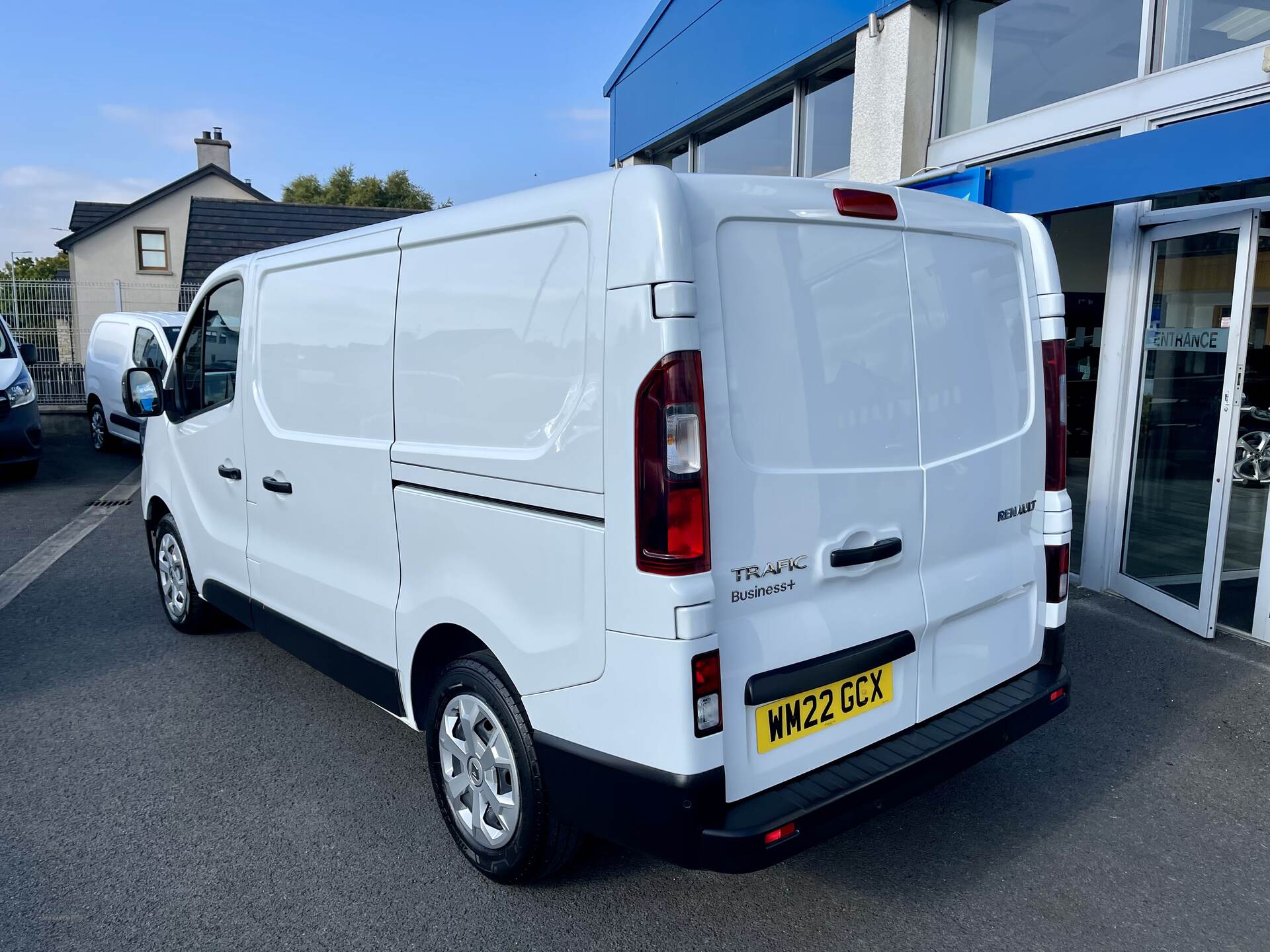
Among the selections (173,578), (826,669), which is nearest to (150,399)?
(173,578)

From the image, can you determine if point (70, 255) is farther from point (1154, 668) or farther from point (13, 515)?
point (1154, 668)

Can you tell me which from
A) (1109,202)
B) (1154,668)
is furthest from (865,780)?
A: (1109,202)

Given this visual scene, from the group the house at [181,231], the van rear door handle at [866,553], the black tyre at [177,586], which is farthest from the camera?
the house at [181,231]

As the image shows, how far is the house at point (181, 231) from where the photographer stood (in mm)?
20859

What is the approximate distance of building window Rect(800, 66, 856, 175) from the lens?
8.67 metres

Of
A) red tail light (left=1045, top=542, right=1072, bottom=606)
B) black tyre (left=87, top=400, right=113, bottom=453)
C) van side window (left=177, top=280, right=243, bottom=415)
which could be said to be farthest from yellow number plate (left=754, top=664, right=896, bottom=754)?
black tyre (left=87, top=400, right=113, bottom=453)

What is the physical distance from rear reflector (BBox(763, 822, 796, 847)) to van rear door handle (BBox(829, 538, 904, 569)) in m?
0.68

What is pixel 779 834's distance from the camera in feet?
7.69

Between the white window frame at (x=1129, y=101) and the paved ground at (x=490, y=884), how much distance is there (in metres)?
3.15

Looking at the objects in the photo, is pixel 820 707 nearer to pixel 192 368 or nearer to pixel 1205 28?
pixel 192 368

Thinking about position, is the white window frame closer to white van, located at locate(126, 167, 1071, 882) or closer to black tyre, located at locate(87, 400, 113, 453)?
white van, located at locate(126, 167, 1071, 882)

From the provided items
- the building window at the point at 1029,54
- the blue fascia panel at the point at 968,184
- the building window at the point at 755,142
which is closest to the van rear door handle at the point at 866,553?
the blue fascia panel at the point at 968,184

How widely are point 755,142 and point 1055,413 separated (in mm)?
7874

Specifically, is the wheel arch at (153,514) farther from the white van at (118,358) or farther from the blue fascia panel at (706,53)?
the blue fascia panel at (706,53)
